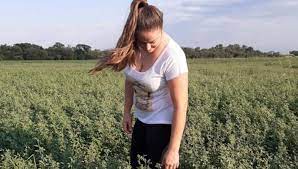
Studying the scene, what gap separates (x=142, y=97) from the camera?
11.6 ft

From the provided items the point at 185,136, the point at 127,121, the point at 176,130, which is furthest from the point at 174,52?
the point at 185,136

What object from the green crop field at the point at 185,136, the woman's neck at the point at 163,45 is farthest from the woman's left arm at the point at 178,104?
the green crop field at the point at 185,136

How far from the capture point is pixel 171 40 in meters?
3.34

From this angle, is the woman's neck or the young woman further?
the woman's neck

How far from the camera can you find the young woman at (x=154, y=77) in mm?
3188

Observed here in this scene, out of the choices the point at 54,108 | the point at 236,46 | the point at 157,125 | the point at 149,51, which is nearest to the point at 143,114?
the point at 157,125

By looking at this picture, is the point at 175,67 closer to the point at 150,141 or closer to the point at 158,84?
the point at 158,84

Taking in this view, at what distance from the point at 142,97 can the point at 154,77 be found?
0.77 ft

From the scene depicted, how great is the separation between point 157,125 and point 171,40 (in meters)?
0.57

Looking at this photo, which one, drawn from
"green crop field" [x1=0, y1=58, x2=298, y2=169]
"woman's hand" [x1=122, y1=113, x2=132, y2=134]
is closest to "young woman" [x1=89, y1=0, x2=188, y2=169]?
"woman's hand" [x1=122, y1=113, x2=132, y2=134]

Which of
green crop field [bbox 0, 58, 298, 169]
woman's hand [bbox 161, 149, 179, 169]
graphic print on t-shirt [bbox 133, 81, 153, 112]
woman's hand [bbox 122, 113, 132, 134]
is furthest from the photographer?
green crop field [bbox 0, 58, 298, 169]

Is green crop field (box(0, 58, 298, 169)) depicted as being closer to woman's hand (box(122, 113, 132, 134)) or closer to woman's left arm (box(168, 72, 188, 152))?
woman's hand (box(122, 113, 132, 134))

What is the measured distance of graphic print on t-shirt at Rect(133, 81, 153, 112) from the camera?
347cm

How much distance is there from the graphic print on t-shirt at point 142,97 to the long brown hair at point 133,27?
247 mm
